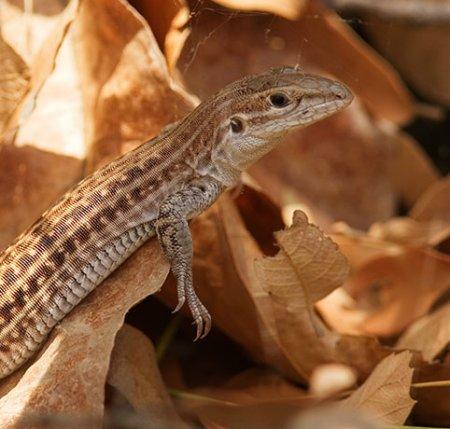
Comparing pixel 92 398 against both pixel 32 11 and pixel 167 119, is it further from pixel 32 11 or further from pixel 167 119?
pixel 32 11

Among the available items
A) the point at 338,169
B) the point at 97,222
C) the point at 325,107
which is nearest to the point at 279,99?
the point at 325,107

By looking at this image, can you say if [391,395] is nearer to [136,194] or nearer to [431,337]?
[431,337]

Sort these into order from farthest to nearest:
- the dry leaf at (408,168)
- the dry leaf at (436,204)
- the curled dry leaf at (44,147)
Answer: the dry leaf at (408,168)
the dry leaf at (436,204)
the curled dry leaf at (44,147)

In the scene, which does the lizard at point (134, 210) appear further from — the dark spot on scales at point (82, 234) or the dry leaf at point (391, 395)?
the dry leaf at point (391, 395)

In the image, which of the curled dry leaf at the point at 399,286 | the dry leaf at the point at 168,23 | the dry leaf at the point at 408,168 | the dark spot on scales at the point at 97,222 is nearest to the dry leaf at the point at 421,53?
the dry leaf at the point at 408,168

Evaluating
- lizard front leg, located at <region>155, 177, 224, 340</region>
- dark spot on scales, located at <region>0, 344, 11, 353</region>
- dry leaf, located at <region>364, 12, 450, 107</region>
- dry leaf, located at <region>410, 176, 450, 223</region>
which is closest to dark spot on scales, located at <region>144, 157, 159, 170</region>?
lizard front leg, located at <region>155, 177, 224, 340</region>

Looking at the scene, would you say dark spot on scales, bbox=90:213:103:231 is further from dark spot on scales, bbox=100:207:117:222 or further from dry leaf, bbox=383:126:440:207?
dry leaf, bbox=383:126:440:207

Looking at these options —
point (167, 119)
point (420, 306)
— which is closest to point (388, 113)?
point (420, 306)
